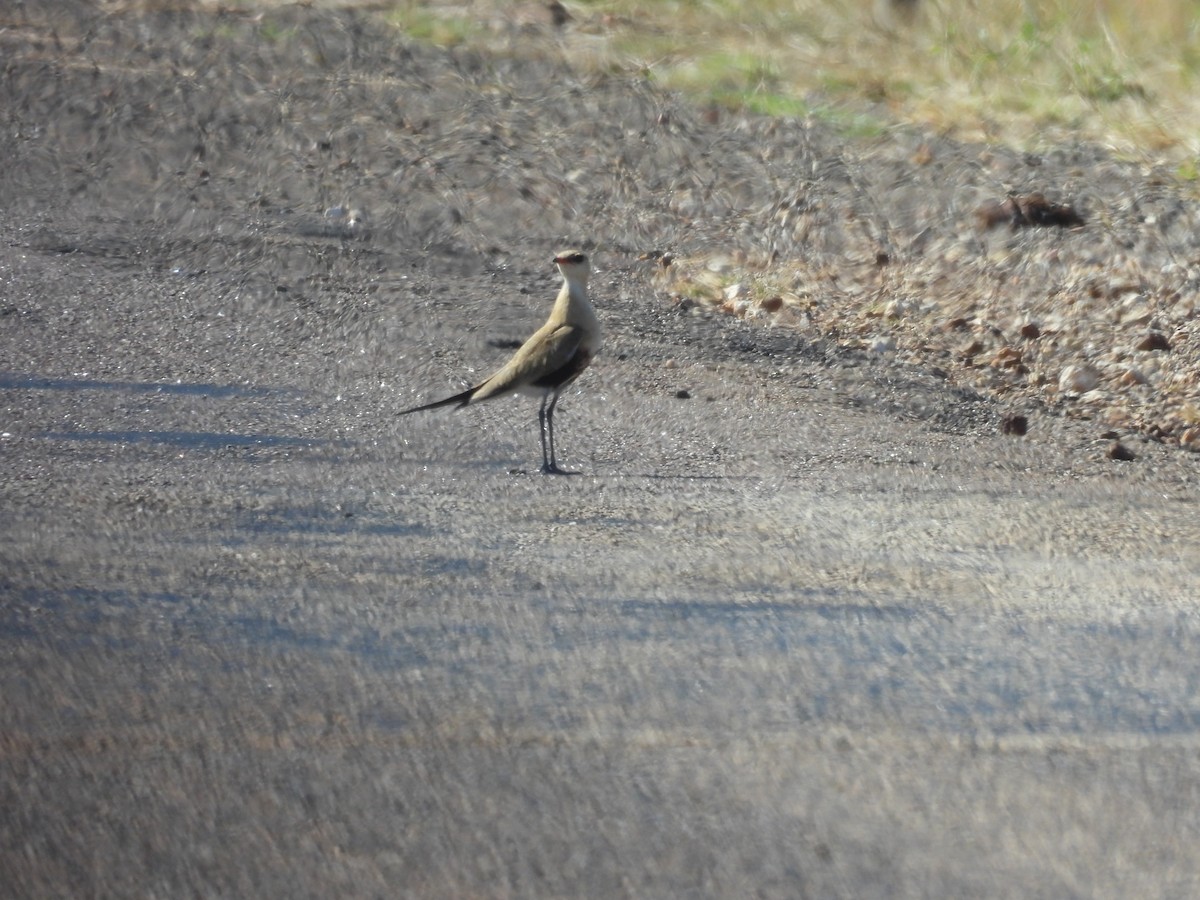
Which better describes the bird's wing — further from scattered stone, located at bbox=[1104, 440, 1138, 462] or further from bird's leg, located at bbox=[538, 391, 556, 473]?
scattered stone, located at bbox=[1104, 440, 1138, 462]

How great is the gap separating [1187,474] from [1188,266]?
2.95 m

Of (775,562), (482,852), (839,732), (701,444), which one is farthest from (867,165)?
(482,852)

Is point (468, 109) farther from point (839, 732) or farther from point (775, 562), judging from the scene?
point (839, 732)

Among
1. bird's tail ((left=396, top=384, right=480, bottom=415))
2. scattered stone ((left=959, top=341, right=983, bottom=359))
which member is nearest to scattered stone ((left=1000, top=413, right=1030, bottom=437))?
scattered stone ((left=959, top=341, right=983, bottom=359))

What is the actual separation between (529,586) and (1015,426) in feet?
10.2

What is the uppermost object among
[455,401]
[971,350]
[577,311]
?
[577,311]

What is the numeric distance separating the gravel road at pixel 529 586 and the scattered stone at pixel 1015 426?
57 millimetres

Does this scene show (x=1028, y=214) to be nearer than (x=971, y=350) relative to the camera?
No

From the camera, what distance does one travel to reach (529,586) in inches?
212

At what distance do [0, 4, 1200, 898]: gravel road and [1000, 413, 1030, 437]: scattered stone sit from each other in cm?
6

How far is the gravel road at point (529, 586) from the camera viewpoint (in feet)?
12.4

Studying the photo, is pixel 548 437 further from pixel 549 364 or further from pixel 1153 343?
pixel 1153 343

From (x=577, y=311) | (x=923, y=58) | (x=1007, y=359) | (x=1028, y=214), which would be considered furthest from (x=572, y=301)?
(x=923, y=58)

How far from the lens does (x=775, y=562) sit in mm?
5750
